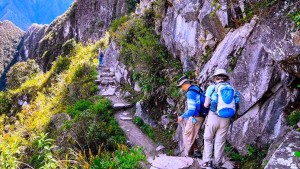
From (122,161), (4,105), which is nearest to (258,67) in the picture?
(122,161)

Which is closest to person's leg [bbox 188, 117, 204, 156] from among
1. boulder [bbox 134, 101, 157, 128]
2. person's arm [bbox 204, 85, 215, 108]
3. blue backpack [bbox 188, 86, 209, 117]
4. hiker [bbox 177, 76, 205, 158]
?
hiker [bbox 177, 76, 205, 158]

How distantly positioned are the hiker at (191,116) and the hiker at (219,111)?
470mm

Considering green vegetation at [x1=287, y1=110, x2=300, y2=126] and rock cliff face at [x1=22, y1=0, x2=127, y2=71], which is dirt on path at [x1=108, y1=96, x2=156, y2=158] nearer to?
green vegetation at [x1=287, y1=110, x2=300, y2=126]

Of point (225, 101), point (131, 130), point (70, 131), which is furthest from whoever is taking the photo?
point (131, 130)

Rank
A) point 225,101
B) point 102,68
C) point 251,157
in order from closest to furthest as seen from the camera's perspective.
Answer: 1. point 225,101
2. point 251,157
3. point 102,68

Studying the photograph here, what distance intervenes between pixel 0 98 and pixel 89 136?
19.0 meters

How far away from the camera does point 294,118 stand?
574cm

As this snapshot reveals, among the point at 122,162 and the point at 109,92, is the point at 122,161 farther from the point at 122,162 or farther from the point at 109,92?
the point at 109,92

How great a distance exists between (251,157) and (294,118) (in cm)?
119

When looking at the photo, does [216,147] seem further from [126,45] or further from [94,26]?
[94,26]

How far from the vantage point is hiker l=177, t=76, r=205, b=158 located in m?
6.42

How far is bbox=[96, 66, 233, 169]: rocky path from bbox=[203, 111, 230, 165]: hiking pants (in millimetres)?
489

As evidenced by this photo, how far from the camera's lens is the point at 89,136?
9258mm

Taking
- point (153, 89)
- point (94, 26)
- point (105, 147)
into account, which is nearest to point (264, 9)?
point (153, 89)
